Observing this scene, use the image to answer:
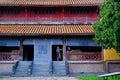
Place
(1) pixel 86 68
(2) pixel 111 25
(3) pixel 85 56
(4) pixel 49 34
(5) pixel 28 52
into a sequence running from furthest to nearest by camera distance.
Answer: (5) pixel 28 52
(3) pixel 85 56
(4) pixel 49 34
(1) pixel 86 68
(2) pixel 111 25

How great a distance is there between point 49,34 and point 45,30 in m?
1.09

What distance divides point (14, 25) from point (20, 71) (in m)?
5.53

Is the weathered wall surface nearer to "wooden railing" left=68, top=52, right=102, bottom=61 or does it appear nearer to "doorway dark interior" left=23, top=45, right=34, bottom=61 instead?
"wooden railing" left=68, top=52, right=102, bottom=61

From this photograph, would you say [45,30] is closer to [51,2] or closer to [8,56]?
[51,2]

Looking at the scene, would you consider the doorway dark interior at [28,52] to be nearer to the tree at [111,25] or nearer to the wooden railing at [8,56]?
the wooden railing at [8,56]

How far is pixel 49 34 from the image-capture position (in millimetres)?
26719

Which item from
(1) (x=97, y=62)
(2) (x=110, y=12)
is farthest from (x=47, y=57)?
(2) (x=110, y=12)

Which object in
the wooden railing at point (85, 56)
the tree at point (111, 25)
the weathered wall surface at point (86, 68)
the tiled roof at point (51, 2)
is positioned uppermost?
the tiled roof at point (51, 2)

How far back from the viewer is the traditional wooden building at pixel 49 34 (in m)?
26.3

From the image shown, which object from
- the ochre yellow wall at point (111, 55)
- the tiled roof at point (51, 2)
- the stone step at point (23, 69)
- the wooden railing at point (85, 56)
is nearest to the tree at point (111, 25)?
the wooden railing at point (85, 56)

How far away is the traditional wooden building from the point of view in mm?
26312

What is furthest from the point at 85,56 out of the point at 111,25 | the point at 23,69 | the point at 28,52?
the point at 28,52

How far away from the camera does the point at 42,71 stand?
2534 centimetres

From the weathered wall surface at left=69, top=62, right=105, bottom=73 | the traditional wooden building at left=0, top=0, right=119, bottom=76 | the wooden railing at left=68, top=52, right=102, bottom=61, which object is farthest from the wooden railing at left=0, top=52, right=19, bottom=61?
the weathered wall surface at left=69, top=62, right=105, bottom=73
